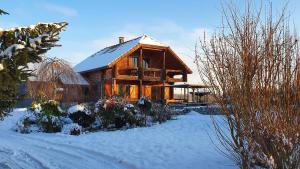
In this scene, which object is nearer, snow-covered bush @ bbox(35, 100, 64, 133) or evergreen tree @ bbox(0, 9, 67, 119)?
evergreen tree @ bbox(0, 9, 67, 119)

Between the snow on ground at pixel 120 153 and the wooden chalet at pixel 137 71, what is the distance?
17479 millimetres

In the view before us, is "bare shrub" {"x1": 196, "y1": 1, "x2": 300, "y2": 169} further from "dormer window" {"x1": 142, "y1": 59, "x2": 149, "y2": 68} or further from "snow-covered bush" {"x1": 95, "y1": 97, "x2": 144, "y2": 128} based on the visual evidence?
"dormer window" {"x1": 142, "y1": 59, "x2": 149, "y2": 68}

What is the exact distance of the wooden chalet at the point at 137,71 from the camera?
31.8m

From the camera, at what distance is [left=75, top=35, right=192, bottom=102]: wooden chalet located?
31.8 metres

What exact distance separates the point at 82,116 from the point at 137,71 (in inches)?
596

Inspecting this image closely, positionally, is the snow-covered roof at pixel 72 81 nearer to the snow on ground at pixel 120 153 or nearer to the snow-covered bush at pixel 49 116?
the snow-covered bush at pixel 49 116

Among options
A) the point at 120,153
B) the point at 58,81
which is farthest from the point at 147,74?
the point at 120,153

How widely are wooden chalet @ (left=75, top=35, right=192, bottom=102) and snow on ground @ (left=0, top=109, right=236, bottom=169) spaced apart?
17.5 meters

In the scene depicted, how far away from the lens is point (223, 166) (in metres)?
7.81

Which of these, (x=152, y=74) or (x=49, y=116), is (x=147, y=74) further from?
(x=49, y=116)

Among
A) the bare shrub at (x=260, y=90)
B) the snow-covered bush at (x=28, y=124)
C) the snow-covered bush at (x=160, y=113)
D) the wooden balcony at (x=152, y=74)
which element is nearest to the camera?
the bare shrub at (x=260, y=90)

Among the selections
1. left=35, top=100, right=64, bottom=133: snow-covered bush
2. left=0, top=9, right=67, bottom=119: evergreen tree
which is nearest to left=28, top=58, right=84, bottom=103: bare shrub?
left=35, top=100, right=64, bottom=133: snow-covered bush

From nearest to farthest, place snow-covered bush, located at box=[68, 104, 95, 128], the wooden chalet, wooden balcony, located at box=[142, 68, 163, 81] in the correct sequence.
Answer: snow-covered bush, located at box=[68, 104, 95, 128], the wooden chalet, wooden balcony, located at box=[142, 68, 163, 81]

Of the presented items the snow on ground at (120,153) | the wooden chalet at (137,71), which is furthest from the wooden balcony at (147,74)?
the snow on ground at (120,153)
